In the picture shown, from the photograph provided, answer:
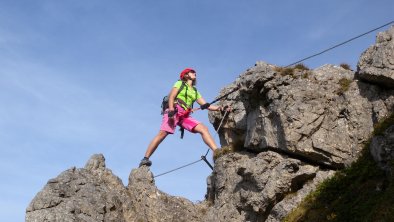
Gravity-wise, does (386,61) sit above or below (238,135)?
below

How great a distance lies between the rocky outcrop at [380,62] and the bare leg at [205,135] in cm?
685

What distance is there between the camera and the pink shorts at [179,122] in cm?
2252

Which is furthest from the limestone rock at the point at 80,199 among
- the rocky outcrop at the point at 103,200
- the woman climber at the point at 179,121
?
the woman climber at the point at 179,121

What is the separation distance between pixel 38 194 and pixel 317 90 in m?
11.3

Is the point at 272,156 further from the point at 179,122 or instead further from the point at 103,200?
the point at 103,200

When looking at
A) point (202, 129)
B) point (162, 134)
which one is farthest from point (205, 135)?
point (162, 134)

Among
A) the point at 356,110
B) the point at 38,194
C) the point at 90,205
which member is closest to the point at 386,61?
the point at 356,110

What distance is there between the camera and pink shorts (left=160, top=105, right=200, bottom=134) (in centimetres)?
2252

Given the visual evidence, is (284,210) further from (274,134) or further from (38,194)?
(38,194)

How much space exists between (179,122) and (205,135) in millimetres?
1287

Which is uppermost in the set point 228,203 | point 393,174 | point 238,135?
point 238,135

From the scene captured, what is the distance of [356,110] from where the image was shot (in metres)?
18.5

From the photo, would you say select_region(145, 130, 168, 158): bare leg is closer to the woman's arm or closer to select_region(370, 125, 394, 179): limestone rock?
the woman's arm

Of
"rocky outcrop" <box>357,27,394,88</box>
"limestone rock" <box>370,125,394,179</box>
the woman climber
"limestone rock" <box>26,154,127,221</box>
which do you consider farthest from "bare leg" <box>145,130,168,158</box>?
"limestone rock" <box>370,125,394,179</box>
